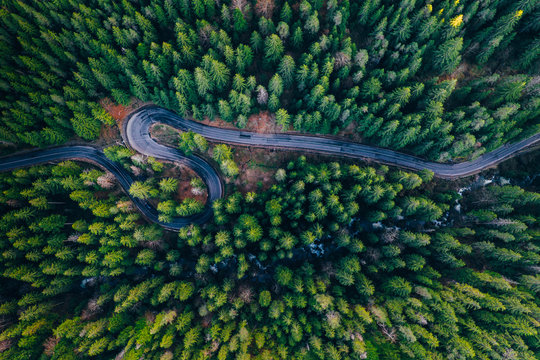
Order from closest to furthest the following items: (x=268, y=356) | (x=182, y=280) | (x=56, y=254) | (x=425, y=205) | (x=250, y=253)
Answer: (x=268, y=356)
(x=56, y=254)
(x=425, y=205)
(x=182, y=280)
(x=250, y=253)

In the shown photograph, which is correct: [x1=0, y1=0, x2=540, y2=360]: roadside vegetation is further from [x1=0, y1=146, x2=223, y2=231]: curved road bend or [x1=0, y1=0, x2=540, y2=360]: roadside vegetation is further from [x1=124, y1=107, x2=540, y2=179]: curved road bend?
[x1=124, y1=107, x2=540, y2=179]: curved road bend

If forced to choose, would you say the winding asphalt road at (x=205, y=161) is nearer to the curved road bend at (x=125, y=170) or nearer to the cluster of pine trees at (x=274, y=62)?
the curved road bend at (x=125, y=170)

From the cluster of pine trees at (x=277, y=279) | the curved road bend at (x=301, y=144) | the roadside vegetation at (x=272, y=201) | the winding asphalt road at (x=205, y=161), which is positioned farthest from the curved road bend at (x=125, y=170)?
the curved road bend at (x=301, y=144)

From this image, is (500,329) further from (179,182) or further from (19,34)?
(19,34)

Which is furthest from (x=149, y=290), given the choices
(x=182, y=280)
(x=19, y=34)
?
(x=19, y=34)

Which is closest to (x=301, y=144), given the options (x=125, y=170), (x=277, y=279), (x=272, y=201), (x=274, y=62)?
(x=272, y=201)
